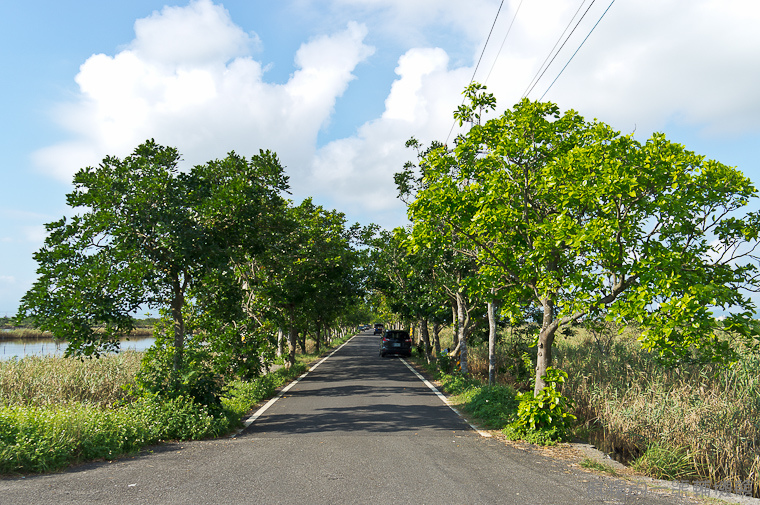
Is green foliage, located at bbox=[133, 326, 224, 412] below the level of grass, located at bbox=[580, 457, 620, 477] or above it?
above

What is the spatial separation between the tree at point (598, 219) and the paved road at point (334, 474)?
7.09 feet

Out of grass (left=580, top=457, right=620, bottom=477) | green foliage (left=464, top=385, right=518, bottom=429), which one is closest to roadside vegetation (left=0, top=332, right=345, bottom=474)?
green foliage (left=464, top=385, right=518, bottom=429)

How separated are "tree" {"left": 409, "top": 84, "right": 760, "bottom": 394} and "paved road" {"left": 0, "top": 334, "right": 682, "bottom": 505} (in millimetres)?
2160

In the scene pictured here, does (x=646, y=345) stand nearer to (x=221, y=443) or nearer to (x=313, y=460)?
(x=313, y=460)

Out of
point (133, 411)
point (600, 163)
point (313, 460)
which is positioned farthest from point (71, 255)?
point (600, 163)

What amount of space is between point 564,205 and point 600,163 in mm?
838

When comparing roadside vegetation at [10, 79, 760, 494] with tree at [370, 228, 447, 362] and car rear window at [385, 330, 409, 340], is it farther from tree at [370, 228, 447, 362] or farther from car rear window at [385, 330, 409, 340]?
car rear window at [385, 330, 409, 340]

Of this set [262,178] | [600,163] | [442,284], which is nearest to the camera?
[600,163]

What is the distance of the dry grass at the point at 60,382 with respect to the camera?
37.4 ft

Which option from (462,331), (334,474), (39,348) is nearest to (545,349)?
(334,474)

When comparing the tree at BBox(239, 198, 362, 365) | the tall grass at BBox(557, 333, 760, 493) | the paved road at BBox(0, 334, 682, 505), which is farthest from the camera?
the tree at BBox(239, 198, 362, 365)

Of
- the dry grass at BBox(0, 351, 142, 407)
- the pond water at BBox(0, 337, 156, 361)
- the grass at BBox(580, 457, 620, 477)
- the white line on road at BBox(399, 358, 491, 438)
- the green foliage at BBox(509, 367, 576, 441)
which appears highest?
the pond water at BBox(0, 337, 156, 361)

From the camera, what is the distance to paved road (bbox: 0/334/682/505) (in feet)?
18.3

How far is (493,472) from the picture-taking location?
669 centimetres
